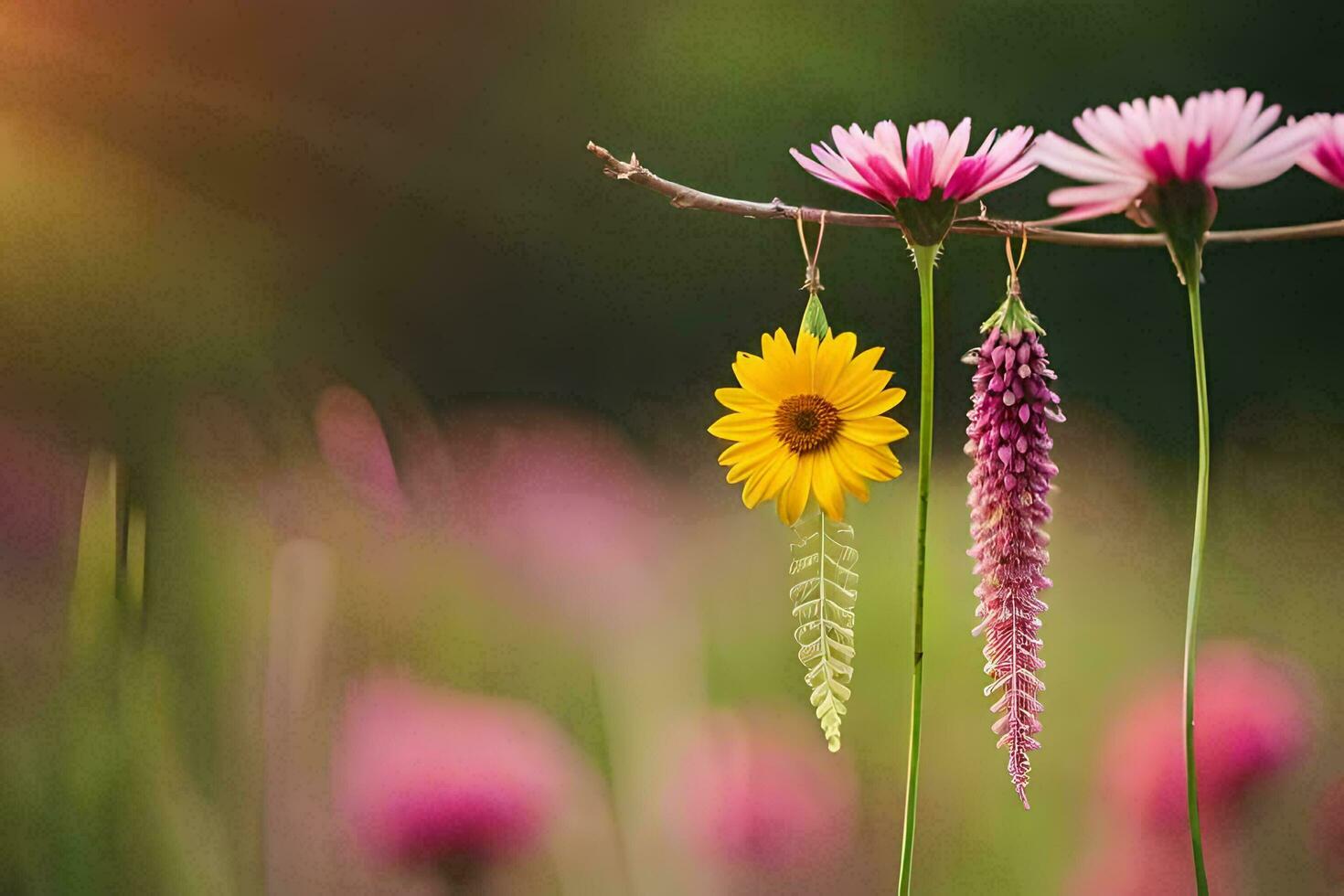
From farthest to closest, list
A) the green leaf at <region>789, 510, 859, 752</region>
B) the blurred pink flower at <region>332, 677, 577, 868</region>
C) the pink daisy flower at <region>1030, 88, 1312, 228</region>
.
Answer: the blurred pink flower at <region>332, 677, 577, 868</region>
the green leaf at <region>789, 510, 859, 752</region>
the pink daisy flower at <region>1030, 88, 1312, 228</region>

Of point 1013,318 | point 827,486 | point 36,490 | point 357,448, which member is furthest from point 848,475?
point 36,490

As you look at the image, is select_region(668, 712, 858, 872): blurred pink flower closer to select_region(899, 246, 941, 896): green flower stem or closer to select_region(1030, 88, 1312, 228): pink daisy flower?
select_region(899, 246, 941, 896): green flower stem

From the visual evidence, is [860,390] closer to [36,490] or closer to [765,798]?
[765,798]

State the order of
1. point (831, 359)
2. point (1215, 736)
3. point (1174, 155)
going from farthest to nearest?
point (1215, 736), point (831, 359), point (1174, 155)

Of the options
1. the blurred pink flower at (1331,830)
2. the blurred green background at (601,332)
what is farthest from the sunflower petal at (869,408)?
the blurred pink flower at (1331,830)

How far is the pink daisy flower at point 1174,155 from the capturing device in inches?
20.7

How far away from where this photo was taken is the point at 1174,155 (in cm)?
53

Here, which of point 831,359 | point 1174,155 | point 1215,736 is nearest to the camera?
point 1174,155

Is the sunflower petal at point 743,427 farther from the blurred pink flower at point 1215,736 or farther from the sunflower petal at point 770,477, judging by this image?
the blurred pink flower at point 1215,736

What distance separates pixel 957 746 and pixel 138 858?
1.82 ft

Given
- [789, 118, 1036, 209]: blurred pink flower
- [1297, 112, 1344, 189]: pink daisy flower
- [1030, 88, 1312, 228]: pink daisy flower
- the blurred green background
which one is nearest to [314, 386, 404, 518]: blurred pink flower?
the blurred green background

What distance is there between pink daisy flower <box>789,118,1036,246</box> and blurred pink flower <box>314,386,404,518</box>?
1.19 ft

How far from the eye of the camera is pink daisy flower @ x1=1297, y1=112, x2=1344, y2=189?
1.88 feet

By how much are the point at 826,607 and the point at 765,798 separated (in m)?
0.18
